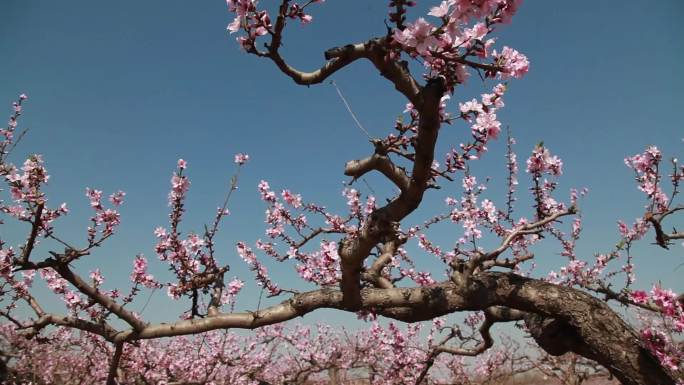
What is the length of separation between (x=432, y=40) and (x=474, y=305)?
2.34m

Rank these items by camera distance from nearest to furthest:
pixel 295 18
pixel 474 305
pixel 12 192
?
pixel 295 18
pixel 474 305
pixel 12 192

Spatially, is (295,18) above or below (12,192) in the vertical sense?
below

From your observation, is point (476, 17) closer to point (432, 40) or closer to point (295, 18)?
point (432, 40)

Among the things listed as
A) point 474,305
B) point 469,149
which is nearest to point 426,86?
point 469,149

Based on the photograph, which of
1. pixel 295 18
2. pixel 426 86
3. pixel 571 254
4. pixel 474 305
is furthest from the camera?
pixel 571 254

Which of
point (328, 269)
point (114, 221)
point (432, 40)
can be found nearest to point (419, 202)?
point (432, 40)

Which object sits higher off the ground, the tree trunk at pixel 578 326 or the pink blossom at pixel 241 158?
the pink blossom at pixel 241 158

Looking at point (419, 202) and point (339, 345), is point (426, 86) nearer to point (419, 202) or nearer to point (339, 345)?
point (419, 202)

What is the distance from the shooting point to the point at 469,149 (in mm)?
3188

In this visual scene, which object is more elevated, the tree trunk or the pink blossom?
the pink blossom

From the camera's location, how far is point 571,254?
8.55 m

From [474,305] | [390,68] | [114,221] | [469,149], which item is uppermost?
[114,221]

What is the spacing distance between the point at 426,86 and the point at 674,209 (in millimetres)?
3994

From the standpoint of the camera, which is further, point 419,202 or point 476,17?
point 419,202
